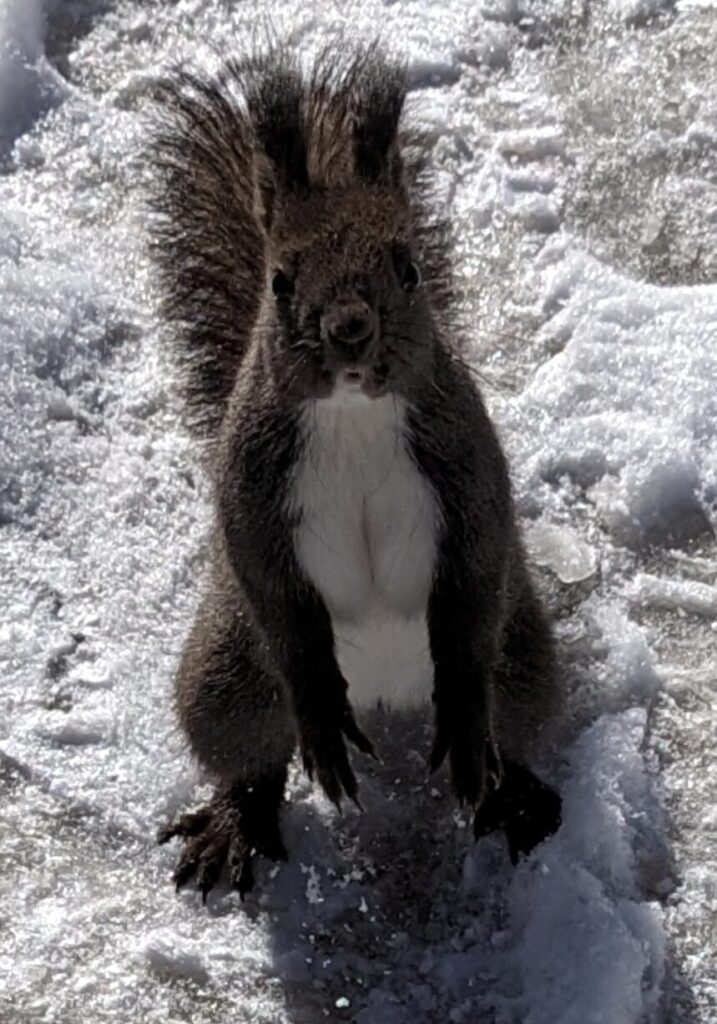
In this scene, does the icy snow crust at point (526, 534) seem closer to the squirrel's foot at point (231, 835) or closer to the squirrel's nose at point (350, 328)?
the squirrel's foot at point (231, 835)

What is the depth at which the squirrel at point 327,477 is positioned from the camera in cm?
361

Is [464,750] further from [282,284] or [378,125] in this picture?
[378,125]

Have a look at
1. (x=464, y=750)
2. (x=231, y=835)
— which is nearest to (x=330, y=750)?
(x=464, y=750)

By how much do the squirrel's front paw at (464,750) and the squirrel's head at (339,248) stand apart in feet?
2.23

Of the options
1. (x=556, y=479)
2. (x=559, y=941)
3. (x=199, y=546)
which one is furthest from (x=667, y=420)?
(x=559, y=941)

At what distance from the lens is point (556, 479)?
16.0 feet

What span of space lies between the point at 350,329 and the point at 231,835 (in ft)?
4.11

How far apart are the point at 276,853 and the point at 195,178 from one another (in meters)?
1.34

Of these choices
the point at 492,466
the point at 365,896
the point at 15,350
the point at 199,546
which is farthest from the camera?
the point at 15,350

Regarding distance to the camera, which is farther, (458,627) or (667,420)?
(667,420)

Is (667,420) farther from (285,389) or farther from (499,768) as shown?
(285,389)

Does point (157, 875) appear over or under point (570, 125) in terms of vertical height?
under

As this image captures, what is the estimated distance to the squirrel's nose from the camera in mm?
3406

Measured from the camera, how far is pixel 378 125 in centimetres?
370
